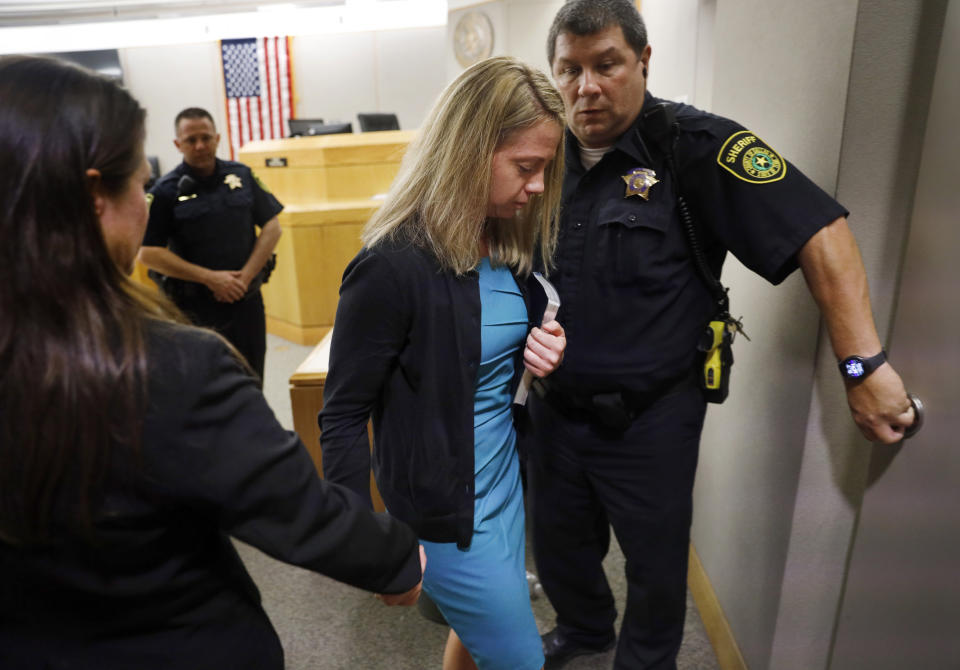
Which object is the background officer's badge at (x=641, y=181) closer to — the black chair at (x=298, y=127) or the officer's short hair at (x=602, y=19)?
the officer's short hair at (x=602, y=19)

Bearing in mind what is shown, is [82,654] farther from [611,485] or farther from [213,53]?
[213,53]

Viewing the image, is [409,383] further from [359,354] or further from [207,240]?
[207,240]

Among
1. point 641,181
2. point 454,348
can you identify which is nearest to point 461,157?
point 454,348

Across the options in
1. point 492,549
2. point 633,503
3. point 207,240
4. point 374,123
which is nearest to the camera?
point 492,549

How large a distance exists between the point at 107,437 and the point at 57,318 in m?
0.12

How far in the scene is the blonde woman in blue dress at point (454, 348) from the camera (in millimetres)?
1097

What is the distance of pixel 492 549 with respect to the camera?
3.93ft

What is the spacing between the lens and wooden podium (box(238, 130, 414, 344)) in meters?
4.75

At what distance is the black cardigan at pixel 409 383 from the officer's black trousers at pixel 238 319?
1.83m

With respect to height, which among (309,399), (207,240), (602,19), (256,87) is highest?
(256,87)

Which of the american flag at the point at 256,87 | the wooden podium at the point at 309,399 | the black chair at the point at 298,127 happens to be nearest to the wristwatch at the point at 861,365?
the wooden podium at the point at 309,399

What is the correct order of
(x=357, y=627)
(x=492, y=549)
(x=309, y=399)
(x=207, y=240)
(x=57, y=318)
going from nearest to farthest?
(x=57, y=318) < (x=492, y=549) < (x=357, y=627) < (x=309, y=399) < (x=207, y=240)

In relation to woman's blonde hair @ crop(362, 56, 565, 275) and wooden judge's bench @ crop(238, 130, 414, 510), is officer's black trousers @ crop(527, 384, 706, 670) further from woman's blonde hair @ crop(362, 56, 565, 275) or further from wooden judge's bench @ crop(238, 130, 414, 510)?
wooden judge's bench @ crop(238, 130, 414, 510)

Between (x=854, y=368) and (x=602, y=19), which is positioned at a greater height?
(x=602, y=19)
